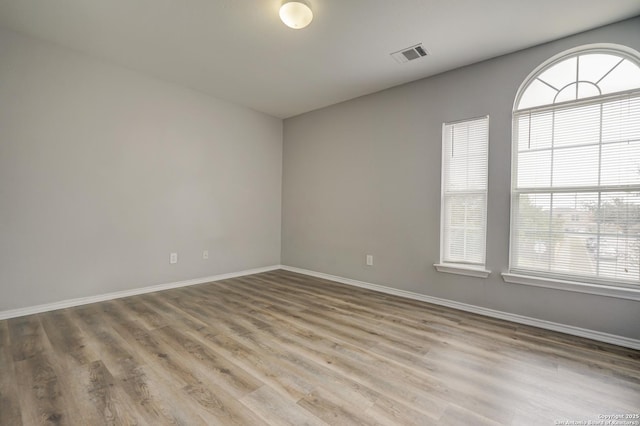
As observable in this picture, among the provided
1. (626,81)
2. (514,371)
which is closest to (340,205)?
(514,371)

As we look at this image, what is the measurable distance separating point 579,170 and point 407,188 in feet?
5.53

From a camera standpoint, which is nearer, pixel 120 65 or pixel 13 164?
pixel 13 164

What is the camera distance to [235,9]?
7.87ft

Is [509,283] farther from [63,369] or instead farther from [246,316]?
[63,369]

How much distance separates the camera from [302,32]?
2.68 metres

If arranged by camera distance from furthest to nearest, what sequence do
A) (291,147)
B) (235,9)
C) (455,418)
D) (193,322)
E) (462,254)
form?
1. (291,147)
2. (462,254)
3. (193,322)
4. (235,9)
5. (455,418)

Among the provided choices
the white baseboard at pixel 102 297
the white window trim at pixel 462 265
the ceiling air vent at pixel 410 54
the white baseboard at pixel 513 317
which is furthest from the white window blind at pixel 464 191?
the white baseboard at pixel 102 297

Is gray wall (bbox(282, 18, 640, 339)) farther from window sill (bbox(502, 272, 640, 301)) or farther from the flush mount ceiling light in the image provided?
the flush mount ceiling light

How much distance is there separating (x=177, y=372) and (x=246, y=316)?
1.05 metres

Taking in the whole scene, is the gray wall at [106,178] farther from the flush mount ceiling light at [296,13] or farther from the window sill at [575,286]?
the window sill at [575,286]

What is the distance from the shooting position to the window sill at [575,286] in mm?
2375

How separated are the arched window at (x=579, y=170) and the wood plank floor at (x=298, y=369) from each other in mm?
746

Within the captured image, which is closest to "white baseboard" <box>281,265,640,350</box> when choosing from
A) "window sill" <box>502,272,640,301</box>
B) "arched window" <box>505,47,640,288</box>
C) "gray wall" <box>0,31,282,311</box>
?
"window sill" <box>502,272,640,301</box>

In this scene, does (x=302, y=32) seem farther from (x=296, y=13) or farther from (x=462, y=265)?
(x=462, y=265)
